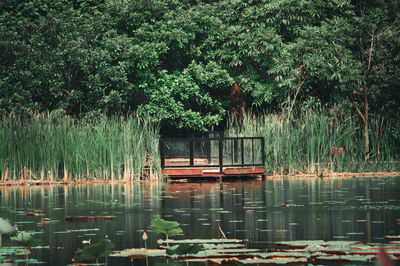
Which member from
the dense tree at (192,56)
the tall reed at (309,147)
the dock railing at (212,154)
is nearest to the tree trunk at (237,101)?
the dense tree at (192,56)

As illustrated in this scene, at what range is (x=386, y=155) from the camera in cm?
2192

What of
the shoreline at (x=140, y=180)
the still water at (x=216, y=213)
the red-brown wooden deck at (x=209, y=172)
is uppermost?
the red-brown wooden deck at (x=209, y=172)

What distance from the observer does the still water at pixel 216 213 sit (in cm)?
731

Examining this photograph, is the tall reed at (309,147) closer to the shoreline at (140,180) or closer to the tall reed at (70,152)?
the shoreline at (140,180)

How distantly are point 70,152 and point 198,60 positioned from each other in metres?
10.9

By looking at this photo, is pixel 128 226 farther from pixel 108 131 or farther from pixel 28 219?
pixel 108 131

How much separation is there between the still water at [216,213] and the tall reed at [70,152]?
3.08 meters

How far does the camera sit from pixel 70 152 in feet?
63.2

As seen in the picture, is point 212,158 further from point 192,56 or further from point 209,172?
point 192,56

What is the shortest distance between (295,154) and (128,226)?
12.6 metres

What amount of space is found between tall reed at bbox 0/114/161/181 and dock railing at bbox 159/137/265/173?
1.60 ft

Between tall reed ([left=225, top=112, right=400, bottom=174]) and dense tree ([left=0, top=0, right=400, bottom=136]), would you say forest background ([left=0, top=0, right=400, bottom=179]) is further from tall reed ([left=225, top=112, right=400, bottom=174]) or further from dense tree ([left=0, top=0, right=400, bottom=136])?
tall reed ([left=225, top=112, right=400, bottom=174])

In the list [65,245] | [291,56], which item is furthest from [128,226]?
[291,56]

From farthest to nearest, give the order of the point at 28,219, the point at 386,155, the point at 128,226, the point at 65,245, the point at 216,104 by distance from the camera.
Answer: the point at 216,104 < the point at 386,155 < the point at 28,219 < the point at 128,226 < the point at 65,245
